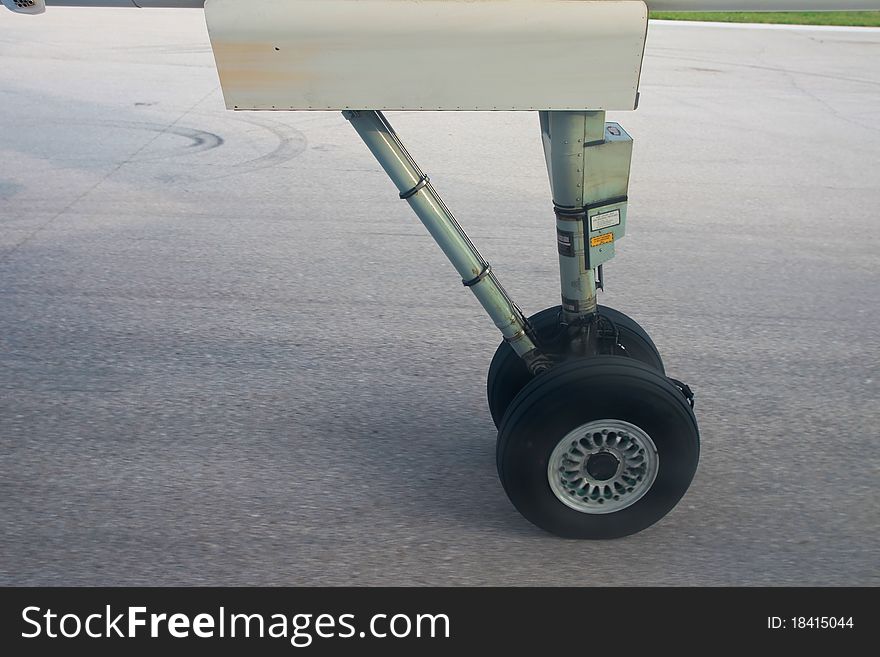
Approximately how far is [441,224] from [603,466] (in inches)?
39.2

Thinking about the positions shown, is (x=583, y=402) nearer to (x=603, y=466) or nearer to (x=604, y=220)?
(x=603, y=466)

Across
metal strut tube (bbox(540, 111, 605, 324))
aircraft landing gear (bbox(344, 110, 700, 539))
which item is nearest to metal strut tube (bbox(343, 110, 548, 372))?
aircraft landing gear (bbox(344, 110, 700, 539))

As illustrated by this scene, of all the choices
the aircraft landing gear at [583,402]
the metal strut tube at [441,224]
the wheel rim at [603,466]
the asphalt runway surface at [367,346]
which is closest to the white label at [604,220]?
the aircraft landing gear at [583,402]

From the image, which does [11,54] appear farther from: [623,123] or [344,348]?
[344,348]

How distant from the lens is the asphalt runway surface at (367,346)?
3449 millimetres

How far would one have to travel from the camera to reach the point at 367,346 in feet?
16.3

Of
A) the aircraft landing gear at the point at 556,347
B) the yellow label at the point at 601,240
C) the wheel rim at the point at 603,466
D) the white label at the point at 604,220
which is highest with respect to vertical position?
the white label at the point at 604,220

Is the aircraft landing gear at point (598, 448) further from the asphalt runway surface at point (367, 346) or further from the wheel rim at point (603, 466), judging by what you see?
the asphalt runway surface at point (367, 346)

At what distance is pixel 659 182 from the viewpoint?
25.9ft

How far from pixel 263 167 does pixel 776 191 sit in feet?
13.6

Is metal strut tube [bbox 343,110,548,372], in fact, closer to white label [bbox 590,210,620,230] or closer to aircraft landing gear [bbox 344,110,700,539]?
aircraft landing gear [bbox 344,110,700,539]
